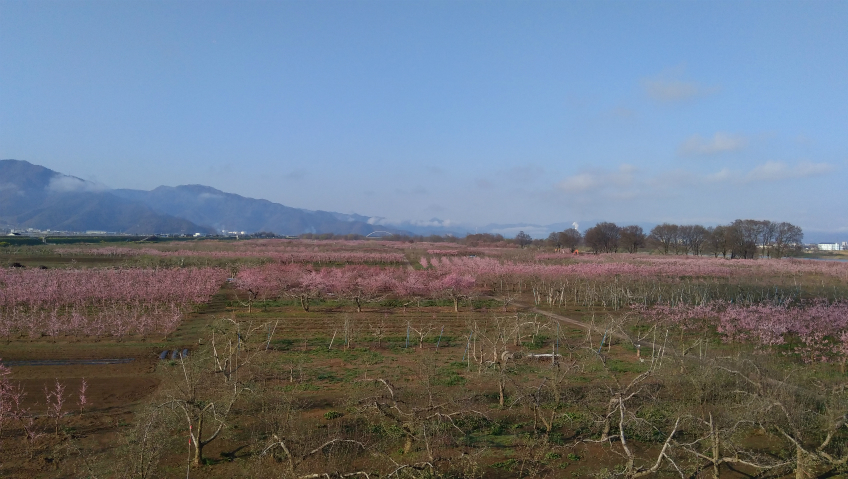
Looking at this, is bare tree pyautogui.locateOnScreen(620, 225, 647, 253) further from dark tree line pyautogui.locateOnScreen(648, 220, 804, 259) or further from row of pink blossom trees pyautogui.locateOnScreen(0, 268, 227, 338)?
row of pink blossom trees pyautogui.locateOnScreen(0, 268, 227, 338)

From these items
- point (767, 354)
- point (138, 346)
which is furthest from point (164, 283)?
point (767, 354)

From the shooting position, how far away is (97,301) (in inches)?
1024

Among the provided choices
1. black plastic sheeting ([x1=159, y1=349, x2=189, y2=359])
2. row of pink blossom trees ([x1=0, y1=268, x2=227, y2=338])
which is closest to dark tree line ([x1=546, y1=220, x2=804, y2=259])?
row of pink blossom trees ([x1=0, y1=268, x2=227, y2=338])

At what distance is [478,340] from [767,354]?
10.6 metres

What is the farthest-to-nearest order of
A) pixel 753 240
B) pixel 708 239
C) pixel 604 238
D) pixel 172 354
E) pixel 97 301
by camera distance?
pixel 604 238, pixel 708 239, pixel 753 240, pixel 97 301, pixel 172 354

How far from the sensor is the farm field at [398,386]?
859cm

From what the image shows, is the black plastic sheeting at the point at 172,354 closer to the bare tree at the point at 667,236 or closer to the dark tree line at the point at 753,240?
the dark tree line at the point at 753,240

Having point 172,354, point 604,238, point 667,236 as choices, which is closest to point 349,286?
point 172,354

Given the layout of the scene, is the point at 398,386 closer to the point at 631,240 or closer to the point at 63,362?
the point at 63,362

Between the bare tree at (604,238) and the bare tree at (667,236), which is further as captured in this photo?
the bare tree at (604,238)

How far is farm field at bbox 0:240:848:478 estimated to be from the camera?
859 cm

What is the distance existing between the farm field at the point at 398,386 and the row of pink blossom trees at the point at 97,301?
0.16 metres

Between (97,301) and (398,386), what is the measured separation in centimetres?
2235

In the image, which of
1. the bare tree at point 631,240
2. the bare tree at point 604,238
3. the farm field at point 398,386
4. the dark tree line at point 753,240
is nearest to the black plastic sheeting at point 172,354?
the farm field at point 398,386
